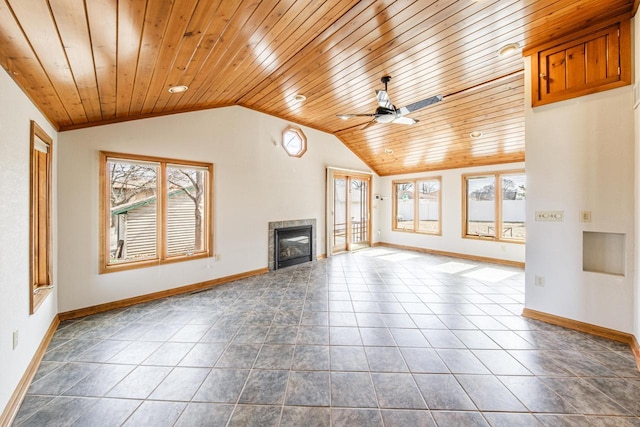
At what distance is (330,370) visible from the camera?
2127mm

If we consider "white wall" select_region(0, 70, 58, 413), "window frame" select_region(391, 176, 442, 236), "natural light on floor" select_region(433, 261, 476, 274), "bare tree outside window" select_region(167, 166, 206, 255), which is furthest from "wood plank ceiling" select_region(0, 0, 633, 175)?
"natural light on floor" select_region(433, 261, 476, 274)

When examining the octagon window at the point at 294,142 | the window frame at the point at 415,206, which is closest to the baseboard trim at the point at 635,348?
the window frame at the point at 415,206

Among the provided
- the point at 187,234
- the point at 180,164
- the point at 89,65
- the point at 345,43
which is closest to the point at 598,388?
the point at 345,43

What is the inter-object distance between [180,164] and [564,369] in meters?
5.13

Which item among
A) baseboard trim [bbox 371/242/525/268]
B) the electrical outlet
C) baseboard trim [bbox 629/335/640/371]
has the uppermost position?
the electrical outlet

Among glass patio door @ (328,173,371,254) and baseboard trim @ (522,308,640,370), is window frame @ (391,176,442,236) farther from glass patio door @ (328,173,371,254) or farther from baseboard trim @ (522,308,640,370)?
baseboard trim @ (522,308,640,370)

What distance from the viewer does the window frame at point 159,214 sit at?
3350 millimetres

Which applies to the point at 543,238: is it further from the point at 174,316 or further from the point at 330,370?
the point at 174,316

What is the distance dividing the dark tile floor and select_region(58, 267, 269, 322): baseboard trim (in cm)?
14

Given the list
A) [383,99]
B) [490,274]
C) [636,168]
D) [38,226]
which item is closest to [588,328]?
[636,168]

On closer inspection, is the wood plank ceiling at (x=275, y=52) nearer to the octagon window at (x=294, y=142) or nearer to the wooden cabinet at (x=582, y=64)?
the wooden cabinet at (x=582, y=64)

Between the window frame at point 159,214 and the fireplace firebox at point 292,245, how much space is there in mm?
1424

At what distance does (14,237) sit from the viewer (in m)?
1.89

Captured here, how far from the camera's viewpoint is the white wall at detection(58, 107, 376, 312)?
3.16 m
